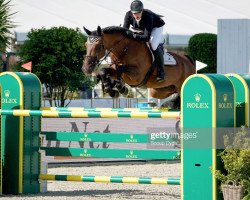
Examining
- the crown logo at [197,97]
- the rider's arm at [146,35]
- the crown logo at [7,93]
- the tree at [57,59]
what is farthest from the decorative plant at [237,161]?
the tree at [57,59]

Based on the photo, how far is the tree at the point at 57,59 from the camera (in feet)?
66.4

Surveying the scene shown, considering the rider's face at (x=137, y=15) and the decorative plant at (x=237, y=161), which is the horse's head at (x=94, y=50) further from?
the decorative plant at (x=237, y=161)

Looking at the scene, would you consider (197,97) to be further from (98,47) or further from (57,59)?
(57,59)

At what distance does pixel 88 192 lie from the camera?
843 centimetres

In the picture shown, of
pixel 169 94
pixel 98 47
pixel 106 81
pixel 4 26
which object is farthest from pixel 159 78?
pixel 4 26

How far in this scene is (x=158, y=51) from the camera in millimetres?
9047

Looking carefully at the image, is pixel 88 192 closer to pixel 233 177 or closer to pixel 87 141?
pixel 87 141

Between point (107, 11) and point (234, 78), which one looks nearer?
point (234, 78)

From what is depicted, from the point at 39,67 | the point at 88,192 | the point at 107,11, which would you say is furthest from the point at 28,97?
the point at 107,11

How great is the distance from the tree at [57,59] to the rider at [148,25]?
1101 centimetres

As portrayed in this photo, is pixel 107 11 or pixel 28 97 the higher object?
pixel 107 11

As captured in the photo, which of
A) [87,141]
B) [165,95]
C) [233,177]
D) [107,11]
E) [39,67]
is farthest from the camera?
[107,11]

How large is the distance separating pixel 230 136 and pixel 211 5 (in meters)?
25.6

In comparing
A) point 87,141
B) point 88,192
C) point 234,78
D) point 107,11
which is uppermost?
point 107,11
